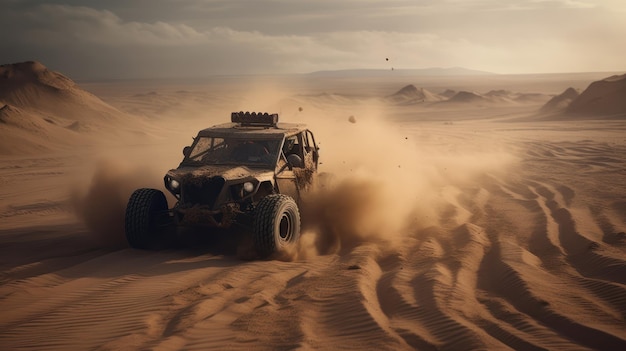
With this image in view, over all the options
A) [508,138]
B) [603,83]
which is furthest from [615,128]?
[603,83]

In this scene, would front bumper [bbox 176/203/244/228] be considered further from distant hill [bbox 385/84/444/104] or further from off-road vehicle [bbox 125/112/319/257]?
distant hill [bbox 385/84/444/104]

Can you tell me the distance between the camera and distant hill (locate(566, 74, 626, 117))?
3838 centimetres

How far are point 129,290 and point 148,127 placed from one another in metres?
29.2

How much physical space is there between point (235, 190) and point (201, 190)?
0.47 metres

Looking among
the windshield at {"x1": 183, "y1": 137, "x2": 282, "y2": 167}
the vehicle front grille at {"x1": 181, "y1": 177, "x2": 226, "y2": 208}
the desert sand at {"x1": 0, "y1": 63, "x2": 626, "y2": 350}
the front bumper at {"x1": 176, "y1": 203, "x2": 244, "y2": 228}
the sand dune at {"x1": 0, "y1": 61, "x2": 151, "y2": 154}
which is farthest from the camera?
the sand dune at {"x1": 0, "y1": 61, "x2": 151, "y2": 154}

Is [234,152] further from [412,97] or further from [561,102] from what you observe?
[412,97]

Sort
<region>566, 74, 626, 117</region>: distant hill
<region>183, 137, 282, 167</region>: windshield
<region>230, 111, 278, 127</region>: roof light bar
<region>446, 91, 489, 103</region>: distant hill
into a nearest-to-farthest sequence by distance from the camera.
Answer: <region>183, 137, 282, 167</region>: windshield → <region>230, 111, 278, 127</region>: roof light bar → <region>566, 74, 626, 117</region>: distant hill → <region>446, 91, 489, 103</region>: distant hill

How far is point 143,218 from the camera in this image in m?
8.73

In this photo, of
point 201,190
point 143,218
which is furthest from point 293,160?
point 143,218

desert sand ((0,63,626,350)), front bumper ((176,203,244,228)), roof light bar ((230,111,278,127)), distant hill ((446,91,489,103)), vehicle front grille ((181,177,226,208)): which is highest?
distant hill ((446,91,489,103))

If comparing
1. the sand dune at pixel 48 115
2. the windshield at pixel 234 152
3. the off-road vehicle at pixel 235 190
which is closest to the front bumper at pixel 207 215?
the off-road vehicle at pixel 235 190

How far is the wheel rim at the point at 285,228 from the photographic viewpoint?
8781 mm

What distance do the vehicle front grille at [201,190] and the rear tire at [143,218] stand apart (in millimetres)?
551

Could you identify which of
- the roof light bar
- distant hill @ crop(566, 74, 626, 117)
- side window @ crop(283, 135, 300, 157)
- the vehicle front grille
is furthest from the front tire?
distant hill @ crop(566, 74, 626, 117)
